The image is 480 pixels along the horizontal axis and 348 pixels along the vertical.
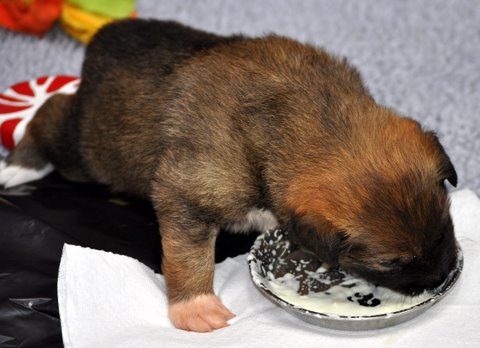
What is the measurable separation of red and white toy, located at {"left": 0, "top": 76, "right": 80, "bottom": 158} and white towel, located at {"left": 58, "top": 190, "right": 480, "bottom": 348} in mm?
1421

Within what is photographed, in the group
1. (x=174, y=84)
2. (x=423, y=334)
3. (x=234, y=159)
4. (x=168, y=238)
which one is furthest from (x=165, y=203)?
(x=423, y=334)

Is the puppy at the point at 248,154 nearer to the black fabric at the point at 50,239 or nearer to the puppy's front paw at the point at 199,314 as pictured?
the puppy's front paw at the point at 199,314

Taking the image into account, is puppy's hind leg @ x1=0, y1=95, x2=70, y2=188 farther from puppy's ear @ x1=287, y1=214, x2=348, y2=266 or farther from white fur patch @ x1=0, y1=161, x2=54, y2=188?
puppy's ear @ x1=287, y1=214, x2=348, y2=266

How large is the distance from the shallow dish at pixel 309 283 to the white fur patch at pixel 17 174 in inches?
53.4

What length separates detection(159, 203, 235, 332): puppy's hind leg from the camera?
292 centimetres

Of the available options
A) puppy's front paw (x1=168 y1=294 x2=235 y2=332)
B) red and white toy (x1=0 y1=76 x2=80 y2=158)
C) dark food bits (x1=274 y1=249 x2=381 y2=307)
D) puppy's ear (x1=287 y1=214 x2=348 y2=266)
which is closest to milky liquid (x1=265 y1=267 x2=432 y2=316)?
dark food bits (x1=274 y1=249 x2=381 y2=307)

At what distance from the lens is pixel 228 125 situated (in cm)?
288

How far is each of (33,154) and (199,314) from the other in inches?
58.8

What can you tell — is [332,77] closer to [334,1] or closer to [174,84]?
[174,84]

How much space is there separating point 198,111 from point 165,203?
371mm

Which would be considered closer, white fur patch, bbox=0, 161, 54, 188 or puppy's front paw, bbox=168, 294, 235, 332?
puppy's front paw, bbox=168, 294, 235, 332

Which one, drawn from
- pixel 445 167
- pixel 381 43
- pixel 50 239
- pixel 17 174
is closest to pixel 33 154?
pixel 17 174

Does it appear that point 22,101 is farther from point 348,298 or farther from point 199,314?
point 348,298

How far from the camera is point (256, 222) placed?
3082 mm
